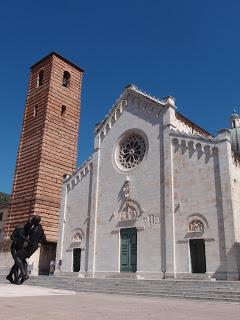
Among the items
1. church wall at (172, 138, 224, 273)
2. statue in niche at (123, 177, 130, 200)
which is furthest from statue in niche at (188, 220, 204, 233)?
statue in niche at (123, 177, 130, 200)

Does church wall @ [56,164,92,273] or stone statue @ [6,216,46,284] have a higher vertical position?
church wall @ [56,164,92,273]

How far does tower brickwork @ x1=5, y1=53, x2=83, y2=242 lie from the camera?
109 feet

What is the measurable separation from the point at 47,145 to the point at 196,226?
60.6 feet

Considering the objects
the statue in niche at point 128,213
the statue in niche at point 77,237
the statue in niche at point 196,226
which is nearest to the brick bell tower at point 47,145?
the statue in niche at point 77,237

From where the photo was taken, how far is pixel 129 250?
25.1 m

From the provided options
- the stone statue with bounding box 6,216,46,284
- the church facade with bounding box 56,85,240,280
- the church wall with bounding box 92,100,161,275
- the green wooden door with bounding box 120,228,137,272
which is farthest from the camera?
the green wooden door with bounding box 120,228,137,272

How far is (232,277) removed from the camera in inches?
761

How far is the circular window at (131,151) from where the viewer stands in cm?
2720

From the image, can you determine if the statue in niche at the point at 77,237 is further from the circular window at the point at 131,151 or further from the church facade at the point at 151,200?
the circular window at the point at 131,151

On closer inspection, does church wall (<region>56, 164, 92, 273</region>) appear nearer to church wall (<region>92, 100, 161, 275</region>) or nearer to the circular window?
church wall (<region>92, 100, 161, 275</region>)

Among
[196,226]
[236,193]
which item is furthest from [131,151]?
[236,193]

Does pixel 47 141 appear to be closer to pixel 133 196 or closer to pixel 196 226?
pixel 133 196

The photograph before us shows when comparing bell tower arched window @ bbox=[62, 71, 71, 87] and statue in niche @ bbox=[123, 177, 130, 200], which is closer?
statue in niche @ bbox=[123, 177, 130, 200]

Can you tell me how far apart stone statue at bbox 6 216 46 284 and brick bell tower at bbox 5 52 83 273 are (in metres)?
13.6
